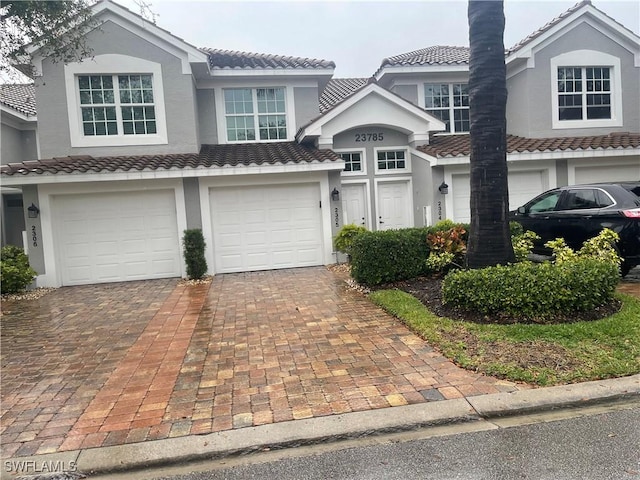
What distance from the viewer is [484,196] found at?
6.59m

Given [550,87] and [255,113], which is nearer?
[255,113]

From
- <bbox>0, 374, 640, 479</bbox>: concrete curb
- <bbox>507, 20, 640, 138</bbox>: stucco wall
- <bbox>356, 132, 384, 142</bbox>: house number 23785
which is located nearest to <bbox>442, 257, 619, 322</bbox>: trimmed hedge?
<bbox>0, 374, 640, 479</bbox>: concrete curb

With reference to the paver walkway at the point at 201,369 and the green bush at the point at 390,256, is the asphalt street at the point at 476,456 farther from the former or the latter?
the green bush at the point at 390,256

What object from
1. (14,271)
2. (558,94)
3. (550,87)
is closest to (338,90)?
(550,87)

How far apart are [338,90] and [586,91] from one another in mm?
8646

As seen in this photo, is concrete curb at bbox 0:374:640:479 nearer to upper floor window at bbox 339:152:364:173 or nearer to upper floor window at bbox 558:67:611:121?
upper floor window at bbox 339:152:364:173

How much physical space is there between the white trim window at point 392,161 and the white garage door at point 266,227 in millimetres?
2577

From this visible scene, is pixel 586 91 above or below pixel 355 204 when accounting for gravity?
above

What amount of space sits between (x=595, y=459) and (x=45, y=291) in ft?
37.5

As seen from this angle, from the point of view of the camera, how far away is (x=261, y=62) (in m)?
13.6

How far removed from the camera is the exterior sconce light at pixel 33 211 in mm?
10938

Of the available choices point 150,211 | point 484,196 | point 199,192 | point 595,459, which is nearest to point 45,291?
point 150,211

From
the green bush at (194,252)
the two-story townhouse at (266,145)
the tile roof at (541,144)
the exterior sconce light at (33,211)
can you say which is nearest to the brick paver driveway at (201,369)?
the green bush at (194,252)

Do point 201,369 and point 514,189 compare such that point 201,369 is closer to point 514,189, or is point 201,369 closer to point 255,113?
point 255,113
